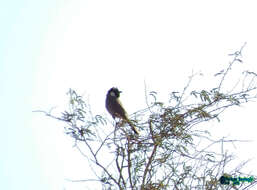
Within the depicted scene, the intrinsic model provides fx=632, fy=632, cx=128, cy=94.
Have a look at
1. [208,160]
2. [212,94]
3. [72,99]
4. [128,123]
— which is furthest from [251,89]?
[72,99]

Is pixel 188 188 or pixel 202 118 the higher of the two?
pixel 202 118

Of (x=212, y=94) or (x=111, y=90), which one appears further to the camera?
(x=111, y=90)

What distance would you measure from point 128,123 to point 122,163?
0.65 m

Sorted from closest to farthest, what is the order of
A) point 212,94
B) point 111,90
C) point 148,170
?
point 148,170 → point 212,94 → point 111,90

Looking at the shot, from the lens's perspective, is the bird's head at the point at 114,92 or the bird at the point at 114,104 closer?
the bird at the point at 114,104

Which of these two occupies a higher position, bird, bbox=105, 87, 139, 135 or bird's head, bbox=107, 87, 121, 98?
bird's head, bbox=107, 87, 121, 98

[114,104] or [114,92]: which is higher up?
[114,92]

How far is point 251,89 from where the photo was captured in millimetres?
6418

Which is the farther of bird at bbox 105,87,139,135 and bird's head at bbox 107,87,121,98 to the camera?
bird's head at bbox 107,87,121,98

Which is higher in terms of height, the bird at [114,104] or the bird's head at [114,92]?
the bird's head at [114,92]

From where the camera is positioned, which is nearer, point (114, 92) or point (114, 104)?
point (114, 104)

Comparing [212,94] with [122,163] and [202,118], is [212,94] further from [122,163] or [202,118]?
[122,163]

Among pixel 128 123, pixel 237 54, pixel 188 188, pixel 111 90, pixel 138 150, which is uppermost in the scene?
pixel 111 90

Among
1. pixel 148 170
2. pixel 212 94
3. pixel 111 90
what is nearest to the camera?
pixel 148 170
